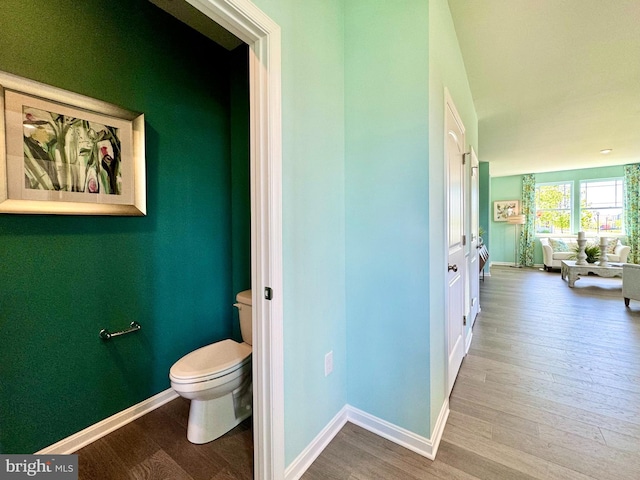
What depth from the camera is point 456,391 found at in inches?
75.1

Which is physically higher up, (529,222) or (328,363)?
(529,222)

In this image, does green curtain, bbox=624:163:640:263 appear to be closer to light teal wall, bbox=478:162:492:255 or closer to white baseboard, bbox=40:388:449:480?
light teal wall, bbox=478:162:492:255

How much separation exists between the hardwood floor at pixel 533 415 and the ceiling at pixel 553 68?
2.56 metres

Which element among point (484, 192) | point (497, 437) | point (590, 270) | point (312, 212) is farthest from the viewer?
point (484, 192)

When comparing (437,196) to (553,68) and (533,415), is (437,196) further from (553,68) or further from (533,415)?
(553,68)

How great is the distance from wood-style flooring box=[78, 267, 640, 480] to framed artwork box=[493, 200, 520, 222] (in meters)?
5.79

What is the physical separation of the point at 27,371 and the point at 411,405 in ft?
6.30

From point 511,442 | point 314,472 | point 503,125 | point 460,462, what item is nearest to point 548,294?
point 503,125

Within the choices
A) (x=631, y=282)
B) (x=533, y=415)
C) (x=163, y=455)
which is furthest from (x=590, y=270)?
(x=163, y=455)

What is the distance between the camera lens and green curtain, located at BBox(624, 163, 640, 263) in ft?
19.9

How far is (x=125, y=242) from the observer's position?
163cm

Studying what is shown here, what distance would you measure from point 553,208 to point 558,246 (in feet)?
3.80

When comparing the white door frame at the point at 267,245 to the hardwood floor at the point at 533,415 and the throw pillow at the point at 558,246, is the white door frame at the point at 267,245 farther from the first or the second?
the throw pillow at the point at 558,246

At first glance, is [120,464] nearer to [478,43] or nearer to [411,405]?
[411,405]
